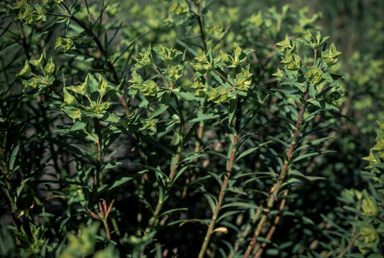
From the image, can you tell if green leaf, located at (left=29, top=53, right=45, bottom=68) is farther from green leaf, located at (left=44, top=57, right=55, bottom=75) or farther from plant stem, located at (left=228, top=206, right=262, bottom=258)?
plant stem, located at (left=228, top=206, right=262, bottom=258)

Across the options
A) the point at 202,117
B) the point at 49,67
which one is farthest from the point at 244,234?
the point at 49,67

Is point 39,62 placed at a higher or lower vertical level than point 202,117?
higher

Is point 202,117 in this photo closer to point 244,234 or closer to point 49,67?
point 49,67

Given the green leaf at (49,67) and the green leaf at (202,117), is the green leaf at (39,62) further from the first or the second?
the green leaf at (202,117)

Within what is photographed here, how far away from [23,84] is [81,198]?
0.46 meters

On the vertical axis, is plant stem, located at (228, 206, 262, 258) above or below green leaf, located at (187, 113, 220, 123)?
below

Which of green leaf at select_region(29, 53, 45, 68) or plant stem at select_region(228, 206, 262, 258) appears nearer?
green leaf at select_region(29, 53, 45, 68)

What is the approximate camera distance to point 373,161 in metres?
0.84

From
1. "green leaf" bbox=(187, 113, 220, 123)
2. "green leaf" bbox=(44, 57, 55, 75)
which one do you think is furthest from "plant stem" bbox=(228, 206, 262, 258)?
"green leaf" bbox=(44, 57, 55, 75)

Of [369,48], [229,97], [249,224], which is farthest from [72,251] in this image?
[369,48]

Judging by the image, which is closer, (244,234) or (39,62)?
(39,62)

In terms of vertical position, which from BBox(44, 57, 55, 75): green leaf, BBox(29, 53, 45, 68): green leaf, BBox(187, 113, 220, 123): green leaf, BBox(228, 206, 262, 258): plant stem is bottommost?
BBox(228, 206, 262, 258): plant stem

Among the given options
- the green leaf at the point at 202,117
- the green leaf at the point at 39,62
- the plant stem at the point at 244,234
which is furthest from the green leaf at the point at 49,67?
the plant stem at the point at 244,234

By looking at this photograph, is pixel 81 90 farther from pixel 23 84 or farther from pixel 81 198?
pixel 81 198
